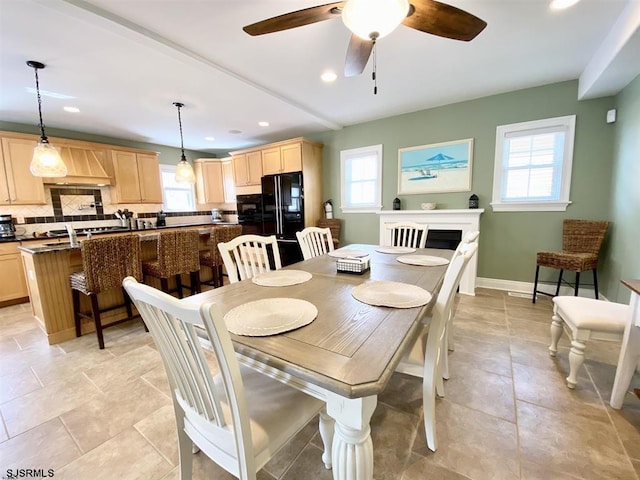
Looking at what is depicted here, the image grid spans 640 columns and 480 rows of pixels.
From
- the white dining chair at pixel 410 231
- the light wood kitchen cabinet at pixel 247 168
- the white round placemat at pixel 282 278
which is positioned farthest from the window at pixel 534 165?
the light wood kitchen cabinet at pixel 247 168

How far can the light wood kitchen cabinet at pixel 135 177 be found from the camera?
15.0 ft

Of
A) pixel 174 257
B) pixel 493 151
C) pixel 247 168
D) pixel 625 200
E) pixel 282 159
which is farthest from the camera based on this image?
pixel 247 168

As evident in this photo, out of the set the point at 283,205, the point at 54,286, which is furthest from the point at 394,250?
the point at 54,286

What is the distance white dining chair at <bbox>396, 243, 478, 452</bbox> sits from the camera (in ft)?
3.72

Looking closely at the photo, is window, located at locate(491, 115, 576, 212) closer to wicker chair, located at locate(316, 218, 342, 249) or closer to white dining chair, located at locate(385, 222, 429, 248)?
white dining chair, located at locate(385, 222, 429, 248)

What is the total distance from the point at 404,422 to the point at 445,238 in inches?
106

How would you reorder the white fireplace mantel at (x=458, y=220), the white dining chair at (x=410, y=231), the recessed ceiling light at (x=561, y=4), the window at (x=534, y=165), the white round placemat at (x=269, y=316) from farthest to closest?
1. the white fireplace mantel at (x=458, y=220)
2. the window at (x=534, y=165)
3. the white dining chair at (x=410, y=231)
4. the recessed ceiling light at (x=561, y=4)
5. the white round placemat at (x=269, y=316)

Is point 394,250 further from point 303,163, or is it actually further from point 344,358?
point 303,163

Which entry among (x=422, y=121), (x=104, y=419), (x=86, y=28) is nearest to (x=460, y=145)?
(x=422, y=121)

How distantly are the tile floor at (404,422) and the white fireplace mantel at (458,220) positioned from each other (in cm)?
114

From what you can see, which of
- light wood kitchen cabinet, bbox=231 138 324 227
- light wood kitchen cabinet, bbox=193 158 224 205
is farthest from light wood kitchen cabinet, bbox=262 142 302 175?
light wood kitchen cabinet, bbox=193 158 224 205

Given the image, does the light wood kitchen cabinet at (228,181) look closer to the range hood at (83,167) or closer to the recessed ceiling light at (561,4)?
the range hood at (83,167)

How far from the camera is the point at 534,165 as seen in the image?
127 inches

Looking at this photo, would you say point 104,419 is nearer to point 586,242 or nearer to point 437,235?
point 437,235
